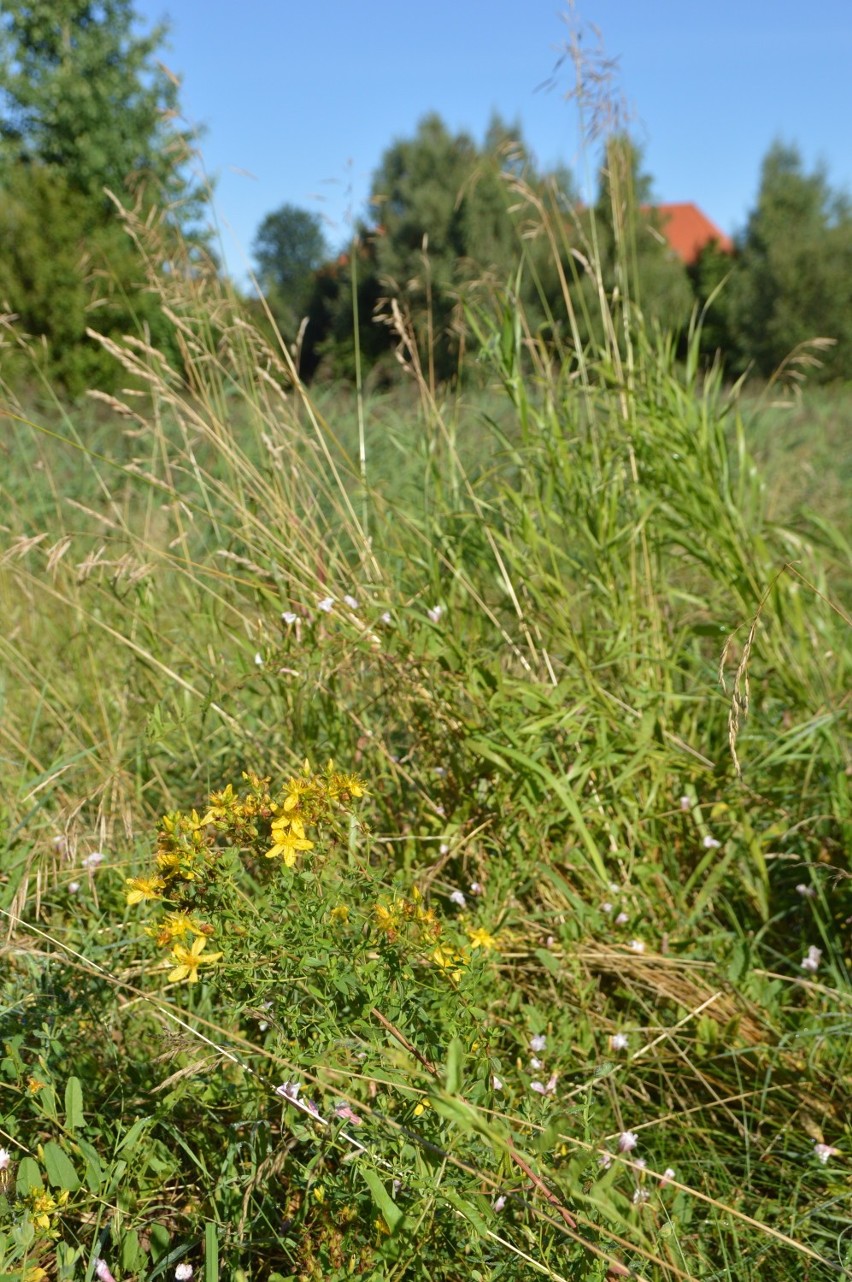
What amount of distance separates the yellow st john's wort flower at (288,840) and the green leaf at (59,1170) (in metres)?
0.46

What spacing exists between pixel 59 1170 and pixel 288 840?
1.62 ft

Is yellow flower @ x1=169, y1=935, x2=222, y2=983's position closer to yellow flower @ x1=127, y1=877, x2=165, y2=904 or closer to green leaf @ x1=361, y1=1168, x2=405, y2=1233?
yellow flower @ x1=127, y1=877, x2=165, y2=904

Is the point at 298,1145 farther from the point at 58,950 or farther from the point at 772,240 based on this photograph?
the point at 772,240

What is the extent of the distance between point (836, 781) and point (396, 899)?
107 centimetres

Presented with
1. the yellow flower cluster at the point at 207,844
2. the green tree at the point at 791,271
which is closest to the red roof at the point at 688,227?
the green tree at the point at 791,271

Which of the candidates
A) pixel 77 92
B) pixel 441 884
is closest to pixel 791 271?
pixel 77 92

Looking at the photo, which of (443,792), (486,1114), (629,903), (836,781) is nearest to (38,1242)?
(486,1114)

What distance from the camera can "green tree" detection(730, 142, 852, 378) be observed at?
1995 centimetres

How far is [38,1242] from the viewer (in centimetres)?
130

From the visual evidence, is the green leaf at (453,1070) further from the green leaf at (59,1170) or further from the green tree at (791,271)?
the green tree at (791,271)

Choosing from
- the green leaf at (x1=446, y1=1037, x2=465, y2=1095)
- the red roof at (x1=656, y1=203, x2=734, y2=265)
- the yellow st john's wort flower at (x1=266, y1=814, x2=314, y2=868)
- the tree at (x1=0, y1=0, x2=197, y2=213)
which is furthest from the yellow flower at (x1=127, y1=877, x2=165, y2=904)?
the red roof at (x1=656, y1=203, x2=734, y2=265)

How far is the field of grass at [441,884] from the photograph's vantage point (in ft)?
3.91

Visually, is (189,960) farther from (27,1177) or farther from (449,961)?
(27,1177)

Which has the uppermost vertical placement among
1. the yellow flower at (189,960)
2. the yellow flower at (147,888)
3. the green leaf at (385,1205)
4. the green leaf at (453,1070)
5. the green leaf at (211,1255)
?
the yellow flower at (147,888)
